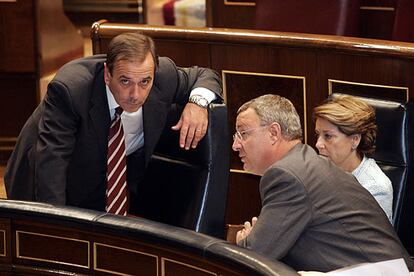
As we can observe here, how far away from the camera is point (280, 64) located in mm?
4227

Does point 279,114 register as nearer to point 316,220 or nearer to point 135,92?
point 316,220

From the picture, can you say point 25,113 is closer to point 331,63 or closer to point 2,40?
point 2,40

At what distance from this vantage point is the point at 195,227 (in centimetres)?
337

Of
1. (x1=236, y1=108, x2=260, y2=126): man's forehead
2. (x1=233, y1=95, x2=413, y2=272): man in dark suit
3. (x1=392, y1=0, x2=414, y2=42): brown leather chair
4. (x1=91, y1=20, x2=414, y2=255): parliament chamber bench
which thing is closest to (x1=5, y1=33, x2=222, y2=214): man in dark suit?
(x1=236, y1=108, x2=260, y2=126): man's forehead

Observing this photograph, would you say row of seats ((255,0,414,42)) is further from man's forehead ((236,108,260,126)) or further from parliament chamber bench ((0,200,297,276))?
parliament chamber bench ((0,200,297,276))

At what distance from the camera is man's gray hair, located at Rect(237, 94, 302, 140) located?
3.12 metres

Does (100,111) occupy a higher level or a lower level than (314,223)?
higher

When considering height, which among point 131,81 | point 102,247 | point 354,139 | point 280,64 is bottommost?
point 102,247

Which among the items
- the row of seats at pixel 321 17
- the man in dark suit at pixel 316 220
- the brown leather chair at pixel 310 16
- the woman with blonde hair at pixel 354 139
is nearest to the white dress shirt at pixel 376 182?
the woman with blonde hair at pixel 354 139

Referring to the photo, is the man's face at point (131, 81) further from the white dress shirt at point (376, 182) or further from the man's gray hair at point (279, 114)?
the white dress shirt at point (376, 182)

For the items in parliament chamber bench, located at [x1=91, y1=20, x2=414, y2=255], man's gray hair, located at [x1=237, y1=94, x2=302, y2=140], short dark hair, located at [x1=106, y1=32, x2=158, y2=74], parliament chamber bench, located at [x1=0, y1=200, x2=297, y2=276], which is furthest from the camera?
parliament chamber bench, located at [x1=91, y1=20, x2=414, y2=255]

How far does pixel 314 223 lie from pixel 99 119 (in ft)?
2.80

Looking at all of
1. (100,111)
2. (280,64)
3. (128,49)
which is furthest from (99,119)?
(280,64)

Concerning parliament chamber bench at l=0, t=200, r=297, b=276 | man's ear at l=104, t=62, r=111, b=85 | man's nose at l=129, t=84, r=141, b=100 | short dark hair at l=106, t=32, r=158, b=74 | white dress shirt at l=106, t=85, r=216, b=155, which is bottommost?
parliament chamber bench at l=0, t=200, r=297, b=276
